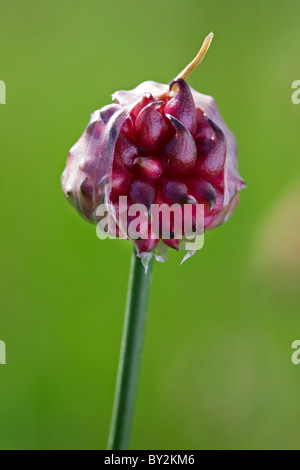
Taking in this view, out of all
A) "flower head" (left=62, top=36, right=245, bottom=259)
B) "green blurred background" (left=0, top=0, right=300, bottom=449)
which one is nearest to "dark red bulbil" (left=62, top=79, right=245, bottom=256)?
"flower head" (left=62, top=36, right=245, bottom=259)

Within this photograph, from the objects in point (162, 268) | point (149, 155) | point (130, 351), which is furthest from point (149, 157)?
point (162, 268)

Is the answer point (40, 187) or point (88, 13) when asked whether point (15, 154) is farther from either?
point (88, 13)

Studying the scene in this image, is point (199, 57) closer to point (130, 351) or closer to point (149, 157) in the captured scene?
point (149, 157)

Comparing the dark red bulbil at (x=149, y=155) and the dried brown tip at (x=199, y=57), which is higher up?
the dried brown tip at (x=199, y=57)

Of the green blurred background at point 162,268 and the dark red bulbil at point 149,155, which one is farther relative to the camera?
the green blurred background at point 162,268

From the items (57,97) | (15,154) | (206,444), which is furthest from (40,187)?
(206,444)

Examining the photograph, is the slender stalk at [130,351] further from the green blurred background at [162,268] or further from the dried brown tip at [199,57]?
the green blurred background at [162,268]

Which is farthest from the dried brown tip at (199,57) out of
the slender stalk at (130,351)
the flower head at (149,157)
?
the slender stalk at (130,351)
